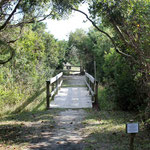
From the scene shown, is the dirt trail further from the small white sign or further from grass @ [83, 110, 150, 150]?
the small white sign

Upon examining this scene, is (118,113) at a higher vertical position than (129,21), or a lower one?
lower

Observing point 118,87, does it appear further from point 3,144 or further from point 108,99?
point 3,144

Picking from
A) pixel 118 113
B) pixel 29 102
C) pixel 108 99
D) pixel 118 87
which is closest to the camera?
pixel 118 113

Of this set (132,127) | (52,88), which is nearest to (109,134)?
(132,127)

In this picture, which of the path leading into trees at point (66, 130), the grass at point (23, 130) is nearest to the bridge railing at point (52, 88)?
the path leading into trees at point (66, 130)

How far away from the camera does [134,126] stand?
3.90 m

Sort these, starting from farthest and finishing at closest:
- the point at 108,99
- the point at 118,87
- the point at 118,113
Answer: the point at 108,99
the point at 118,87
the point at 118,113

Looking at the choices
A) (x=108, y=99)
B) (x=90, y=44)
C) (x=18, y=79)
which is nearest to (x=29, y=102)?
(x=18, y=79)

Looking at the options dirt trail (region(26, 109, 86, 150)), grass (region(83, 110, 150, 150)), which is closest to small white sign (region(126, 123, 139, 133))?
grass (region(83, 110, 150, 150))

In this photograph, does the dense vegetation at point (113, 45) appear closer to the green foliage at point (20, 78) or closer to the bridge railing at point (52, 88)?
the green foliage at point (20, 78)

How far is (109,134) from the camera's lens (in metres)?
5.57

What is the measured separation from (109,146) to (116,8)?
3.59 meters

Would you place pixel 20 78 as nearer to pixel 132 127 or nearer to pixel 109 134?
pixel 109 134

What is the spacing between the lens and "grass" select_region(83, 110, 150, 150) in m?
4.73
